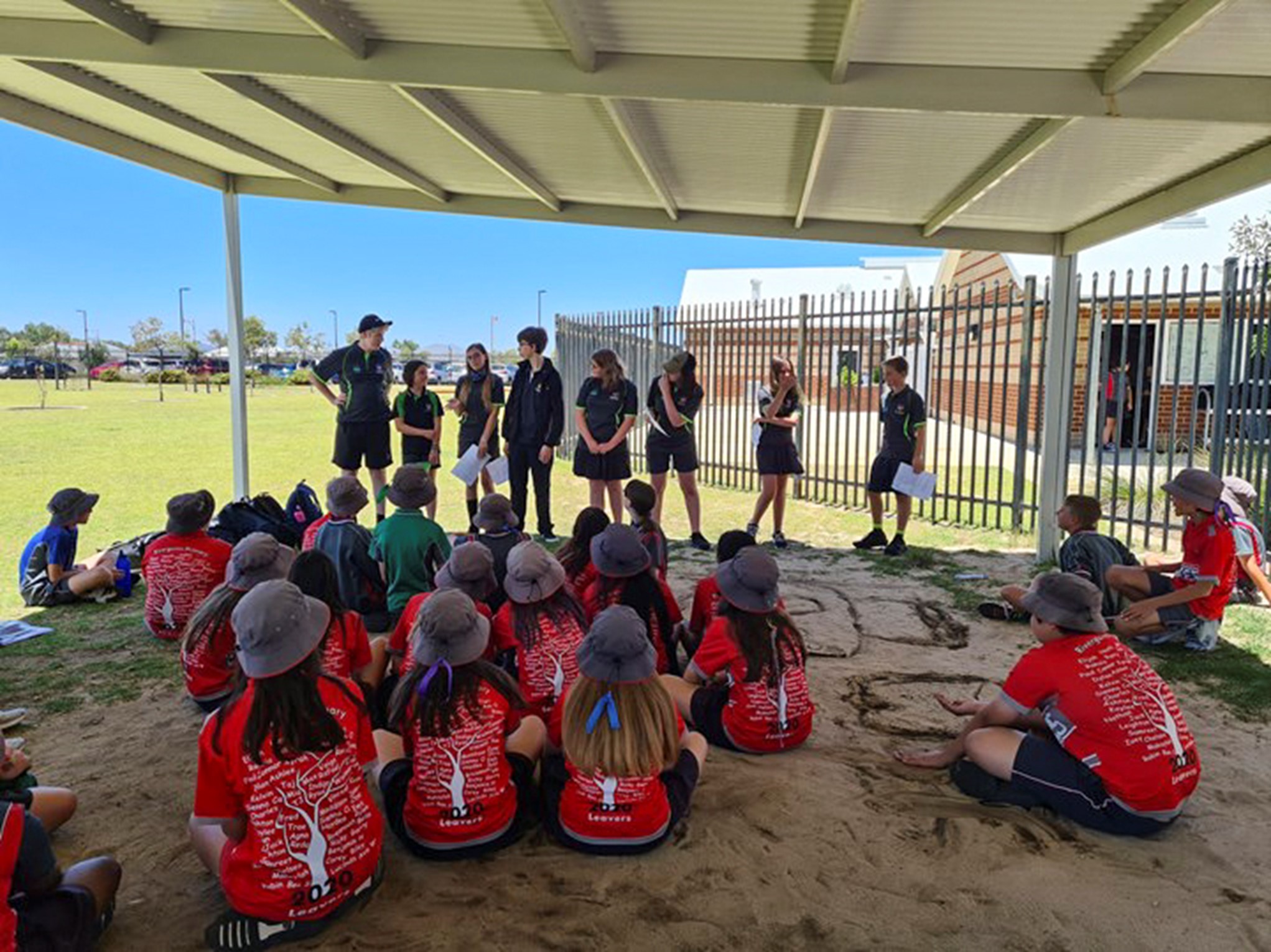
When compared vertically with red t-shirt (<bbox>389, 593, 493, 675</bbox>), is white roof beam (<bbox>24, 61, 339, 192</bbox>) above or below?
above

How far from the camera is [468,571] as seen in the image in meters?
3.85

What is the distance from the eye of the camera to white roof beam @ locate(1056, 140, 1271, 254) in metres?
5.04

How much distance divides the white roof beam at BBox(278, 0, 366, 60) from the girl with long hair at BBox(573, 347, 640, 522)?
3.80 metres

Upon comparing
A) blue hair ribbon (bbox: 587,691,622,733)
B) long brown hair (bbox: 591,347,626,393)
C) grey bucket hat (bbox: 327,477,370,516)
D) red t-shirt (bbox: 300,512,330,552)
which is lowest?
blue hair ribbon (bbox: 587,691,622,733)

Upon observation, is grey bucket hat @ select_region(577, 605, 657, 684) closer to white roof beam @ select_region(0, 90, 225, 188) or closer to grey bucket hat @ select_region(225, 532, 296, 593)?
grey bucket hat @ select_region(225, 532, 296, 593)

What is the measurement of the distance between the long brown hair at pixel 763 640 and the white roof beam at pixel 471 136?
3.54 m

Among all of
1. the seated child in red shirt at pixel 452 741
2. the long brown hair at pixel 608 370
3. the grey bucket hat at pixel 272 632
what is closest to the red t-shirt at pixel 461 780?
the seated child in red shirt at pixel 452 741

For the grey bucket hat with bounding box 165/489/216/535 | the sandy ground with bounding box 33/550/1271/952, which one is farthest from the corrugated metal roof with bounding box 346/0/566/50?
the sandy ground with bounding box 33/550/1271/952

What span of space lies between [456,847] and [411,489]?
241 centimetres

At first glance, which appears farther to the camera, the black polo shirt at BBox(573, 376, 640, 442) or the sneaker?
the sneaker

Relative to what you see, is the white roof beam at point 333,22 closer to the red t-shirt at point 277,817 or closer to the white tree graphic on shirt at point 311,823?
the red t-shirt at point 277,817

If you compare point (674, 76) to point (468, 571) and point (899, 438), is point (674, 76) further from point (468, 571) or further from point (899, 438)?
point (899, 438)

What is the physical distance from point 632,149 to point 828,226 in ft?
8.28

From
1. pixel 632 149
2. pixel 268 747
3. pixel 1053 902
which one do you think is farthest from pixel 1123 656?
pixel 632 149
